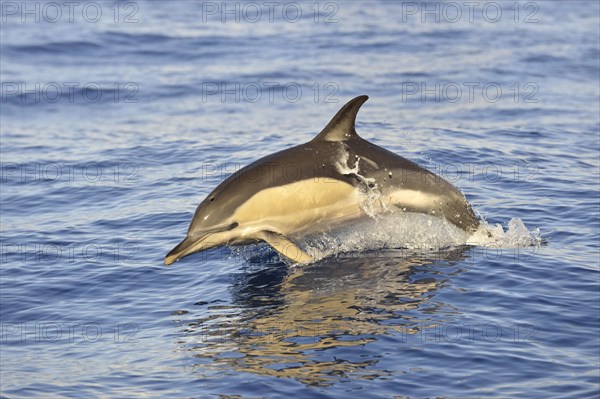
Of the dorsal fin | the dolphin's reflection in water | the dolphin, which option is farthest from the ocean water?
the dorsal fin

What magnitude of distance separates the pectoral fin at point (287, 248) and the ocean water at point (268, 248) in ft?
1.07

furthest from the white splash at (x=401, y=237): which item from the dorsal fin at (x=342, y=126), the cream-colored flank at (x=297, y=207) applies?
the dorsal fin at (x=342, y=126)

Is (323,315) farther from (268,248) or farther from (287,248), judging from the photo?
(268,248)

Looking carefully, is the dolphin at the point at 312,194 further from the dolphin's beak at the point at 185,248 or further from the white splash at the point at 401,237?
the white splash at the point at 401,237

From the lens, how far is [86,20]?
106 ft

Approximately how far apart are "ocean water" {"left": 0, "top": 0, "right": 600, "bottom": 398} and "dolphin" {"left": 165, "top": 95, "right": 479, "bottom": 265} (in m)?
0.48

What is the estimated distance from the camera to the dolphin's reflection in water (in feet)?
31.4

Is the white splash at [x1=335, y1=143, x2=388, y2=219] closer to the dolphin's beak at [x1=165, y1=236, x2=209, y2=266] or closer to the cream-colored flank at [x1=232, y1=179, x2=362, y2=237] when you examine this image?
the cream-colored flank at [x1=232, y1=179, x2=362, y2=237]

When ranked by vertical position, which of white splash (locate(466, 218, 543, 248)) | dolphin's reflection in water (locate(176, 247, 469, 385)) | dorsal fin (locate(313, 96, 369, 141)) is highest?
dorsal fin (locate(313, 96, 369, 141))

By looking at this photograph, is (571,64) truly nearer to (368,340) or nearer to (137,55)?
(137,55)

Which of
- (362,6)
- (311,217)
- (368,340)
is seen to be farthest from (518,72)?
(368,340)

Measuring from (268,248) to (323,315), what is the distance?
2.87 metres

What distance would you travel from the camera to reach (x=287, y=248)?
1179cm

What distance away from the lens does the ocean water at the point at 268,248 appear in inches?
382
